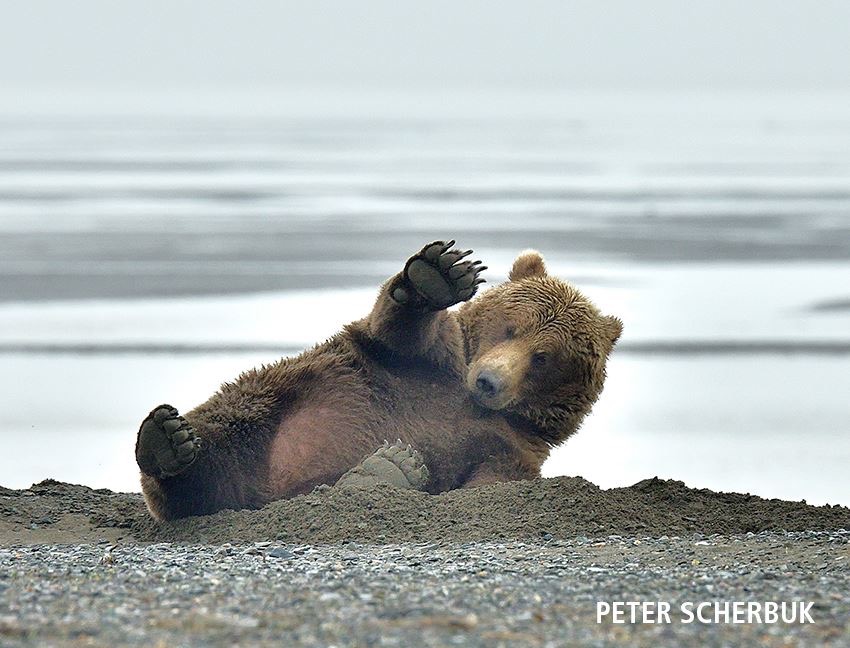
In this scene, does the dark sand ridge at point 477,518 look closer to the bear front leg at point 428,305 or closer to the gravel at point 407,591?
the gravel at point 407,591

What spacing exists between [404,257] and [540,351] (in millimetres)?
8889

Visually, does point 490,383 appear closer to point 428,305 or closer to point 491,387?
point 491,387

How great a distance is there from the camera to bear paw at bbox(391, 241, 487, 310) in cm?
473

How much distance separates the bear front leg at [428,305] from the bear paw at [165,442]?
81 cm

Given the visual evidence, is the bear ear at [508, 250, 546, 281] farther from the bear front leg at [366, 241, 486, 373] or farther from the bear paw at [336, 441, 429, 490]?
the bear paw at [336, 441, 429, 490]

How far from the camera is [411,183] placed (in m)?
23.5

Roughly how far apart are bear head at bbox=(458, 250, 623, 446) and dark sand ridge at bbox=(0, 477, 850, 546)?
32 cm

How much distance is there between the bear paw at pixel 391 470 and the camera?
489cm

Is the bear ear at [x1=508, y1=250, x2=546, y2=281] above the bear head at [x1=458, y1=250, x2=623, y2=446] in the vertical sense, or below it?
above

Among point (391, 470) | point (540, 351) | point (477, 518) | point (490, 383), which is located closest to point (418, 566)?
point (477, 518)

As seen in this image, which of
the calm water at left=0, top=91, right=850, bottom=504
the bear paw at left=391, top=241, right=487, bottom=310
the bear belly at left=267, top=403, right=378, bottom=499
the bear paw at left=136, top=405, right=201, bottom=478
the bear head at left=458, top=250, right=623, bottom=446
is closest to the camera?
the bear paw at left=136, top=405, right=201, bottom=478

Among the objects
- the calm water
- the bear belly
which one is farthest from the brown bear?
the calm water

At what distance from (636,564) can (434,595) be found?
0.83 meters

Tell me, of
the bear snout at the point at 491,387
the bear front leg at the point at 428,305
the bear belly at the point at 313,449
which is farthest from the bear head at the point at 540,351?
the bear belly at the point at 313,449
